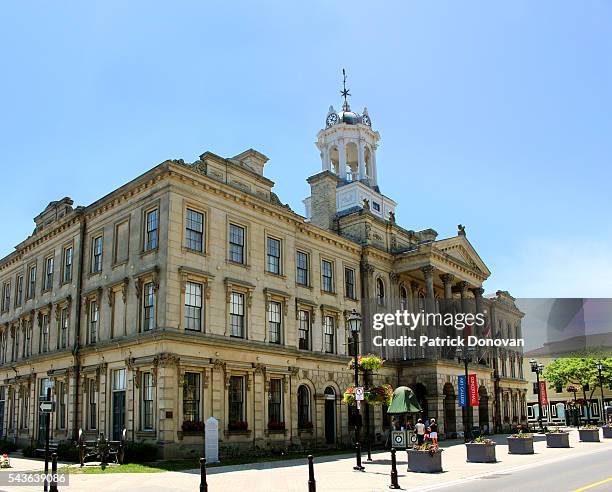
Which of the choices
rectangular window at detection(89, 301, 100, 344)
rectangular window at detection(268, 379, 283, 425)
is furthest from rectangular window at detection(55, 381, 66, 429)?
rectangular window at detection(268, 379, 283, 425)

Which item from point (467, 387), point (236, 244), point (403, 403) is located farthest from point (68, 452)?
Result: point (467, 387)

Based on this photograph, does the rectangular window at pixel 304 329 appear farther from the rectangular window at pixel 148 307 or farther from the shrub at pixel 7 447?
the shrub at pixel 7 447

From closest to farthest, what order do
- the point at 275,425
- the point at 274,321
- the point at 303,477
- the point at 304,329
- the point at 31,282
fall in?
the point at 303,477 < the point at 275,425 < the point at 274,321 < the point at 304,329 < the point at 31,282

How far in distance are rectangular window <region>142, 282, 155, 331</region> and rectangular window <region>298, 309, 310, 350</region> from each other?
9986 millimetres

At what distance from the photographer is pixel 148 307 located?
28328 mm

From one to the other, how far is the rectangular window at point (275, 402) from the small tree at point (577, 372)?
54.7 meters

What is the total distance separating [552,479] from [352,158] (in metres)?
40.7

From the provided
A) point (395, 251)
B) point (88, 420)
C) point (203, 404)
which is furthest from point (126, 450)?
point (395, 251)

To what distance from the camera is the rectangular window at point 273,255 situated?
33.7 meters

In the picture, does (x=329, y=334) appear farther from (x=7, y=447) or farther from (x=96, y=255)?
(x=7, y=447)

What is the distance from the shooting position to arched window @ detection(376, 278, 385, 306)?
4268 centimetres

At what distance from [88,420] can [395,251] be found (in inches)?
937

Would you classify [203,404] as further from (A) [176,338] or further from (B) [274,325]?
(B) [274,325]

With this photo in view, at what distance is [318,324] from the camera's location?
37.0 metres
